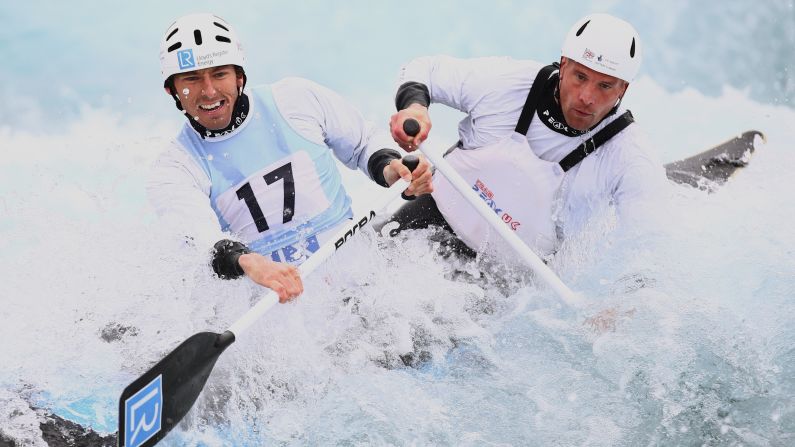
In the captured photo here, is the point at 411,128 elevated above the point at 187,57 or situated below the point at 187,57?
below

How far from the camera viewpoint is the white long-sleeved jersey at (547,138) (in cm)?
446

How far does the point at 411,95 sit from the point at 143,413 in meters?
2.07

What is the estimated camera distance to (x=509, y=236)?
4406 mm

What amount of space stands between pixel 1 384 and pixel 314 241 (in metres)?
1.48

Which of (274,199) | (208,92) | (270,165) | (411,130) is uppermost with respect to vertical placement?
(208,92)

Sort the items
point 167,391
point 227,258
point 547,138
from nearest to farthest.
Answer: point 167,391, point 227,258, point 547,138

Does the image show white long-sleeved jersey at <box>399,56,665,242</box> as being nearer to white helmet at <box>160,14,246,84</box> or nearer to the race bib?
the race bib

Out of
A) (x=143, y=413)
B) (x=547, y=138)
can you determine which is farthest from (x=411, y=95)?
(x=143, y=413)

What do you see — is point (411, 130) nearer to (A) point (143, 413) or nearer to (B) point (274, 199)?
(B) point (274, 199)

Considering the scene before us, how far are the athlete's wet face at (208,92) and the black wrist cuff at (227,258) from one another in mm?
628

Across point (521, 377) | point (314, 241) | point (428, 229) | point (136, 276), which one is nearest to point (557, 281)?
point (521, 377)

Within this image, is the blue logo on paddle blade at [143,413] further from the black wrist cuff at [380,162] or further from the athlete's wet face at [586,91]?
the athlete's wet face at [586,91]

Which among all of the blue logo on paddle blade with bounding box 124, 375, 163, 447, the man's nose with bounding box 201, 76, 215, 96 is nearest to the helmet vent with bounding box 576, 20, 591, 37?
the man's nose with bounding box 201, 76, 215, 96

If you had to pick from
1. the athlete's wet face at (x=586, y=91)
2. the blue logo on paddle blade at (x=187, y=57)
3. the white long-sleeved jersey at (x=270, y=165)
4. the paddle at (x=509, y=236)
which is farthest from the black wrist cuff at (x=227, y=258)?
the athlete's wet face at (x=586, y=91)
